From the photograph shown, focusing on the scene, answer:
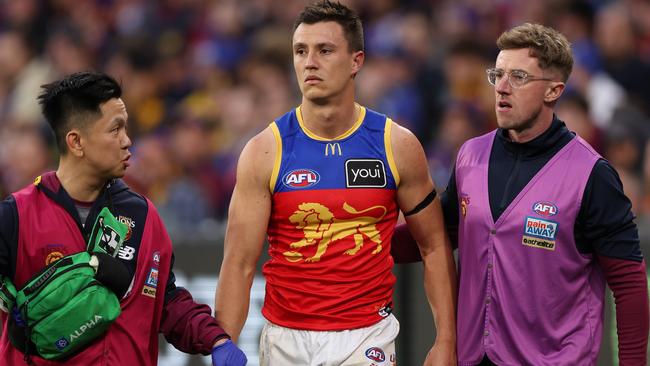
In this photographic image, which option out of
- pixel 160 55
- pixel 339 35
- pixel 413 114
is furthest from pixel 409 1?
pixel 339 35

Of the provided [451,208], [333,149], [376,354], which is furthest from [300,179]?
[376,354]

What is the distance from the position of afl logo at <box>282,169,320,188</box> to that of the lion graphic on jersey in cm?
9

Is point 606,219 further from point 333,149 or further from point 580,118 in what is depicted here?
point 580,118

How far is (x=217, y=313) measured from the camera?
571cm

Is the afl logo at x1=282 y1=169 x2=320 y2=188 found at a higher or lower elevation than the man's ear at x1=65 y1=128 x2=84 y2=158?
lower

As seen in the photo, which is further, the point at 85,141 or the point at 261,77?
the point at 261,77

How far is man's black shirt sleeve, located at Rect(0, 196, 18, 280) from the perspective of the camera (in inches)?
198

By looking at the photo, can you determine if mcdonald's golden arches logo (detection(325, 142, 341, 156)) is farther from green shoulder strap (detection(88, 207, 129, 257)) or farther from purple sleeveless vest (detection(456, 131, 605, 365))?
green shoulder strap (detection(88, 207, 129, 257))

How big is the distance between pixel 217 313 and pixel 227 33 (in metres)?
7.01

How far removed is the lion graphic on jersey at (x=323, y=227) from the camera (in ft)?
18.3

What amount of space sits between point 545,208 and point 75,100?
2.05m

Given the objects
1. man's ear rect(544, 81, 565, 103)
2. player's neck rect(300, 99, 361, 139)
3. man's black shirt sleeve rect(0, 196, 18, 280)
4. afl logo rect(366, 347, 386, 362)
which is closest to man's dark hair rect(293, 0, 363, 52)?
player's neck rect(300, 99, 361, 139)

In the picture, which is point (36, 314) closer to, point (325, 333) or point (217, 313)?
point (217, 313)

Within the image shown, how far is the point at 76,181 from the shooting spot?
208 inches
